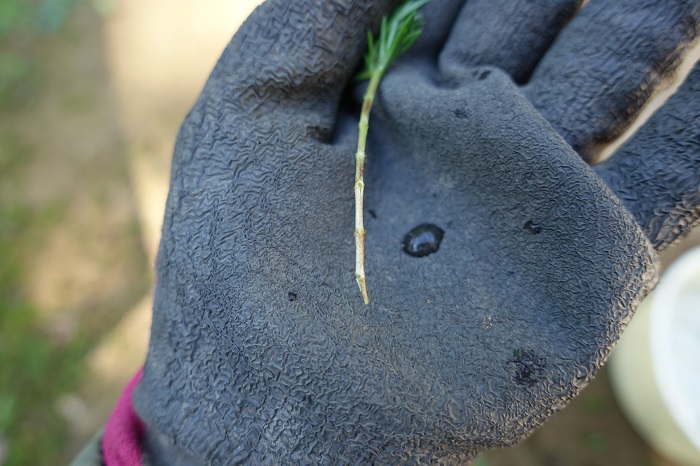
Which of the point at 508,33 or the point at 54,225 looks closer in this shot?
the point at 508,33

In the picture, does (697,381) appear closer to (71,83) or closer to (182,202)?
(182,202)

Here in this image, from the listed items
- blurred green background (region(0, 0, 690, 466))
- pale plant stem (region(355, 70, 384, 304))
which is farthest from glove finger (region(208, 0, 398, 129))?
blurred green background (region(0, 0, 690, 466))

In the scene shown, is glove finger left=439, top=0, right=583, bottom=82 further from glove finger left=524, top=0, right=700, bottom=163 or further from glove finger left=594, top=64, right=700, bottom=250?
glove finger left=594, top=64, right=700, bottom=250

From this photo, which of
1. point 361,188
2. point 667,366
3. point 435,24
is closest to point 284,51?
point 361,188

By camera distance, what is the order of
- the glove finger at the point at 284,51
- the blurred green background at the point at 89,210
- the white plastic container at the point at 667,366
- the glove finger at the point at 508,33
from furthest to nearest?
Result: 1. the blurred green background at the point at 89,210
2. the white plastic container at the point at 667,366
3. the glove finger at the point at 508,33
4. the glove finger at the point at 284,51

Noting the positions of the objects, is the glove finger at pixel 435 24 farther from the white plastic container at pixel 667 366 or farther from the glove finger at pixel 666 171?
the white plastic container at pixel 667 366

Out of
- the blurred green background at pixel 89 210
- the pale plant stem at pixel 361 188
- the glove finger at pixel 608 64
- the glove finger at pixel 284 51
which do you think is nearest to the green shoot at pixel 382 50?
the pale plant stem at pixel 361 188

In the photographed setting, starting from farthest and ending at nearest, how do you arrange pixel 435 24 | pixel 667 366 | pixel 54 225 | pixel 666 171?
1. pixel 54 225
2. pixel 667 366
3. pixel 435 24
4. pixel 666 171

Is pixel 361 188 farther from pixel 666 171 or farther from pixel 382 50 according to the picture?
pixel 666 171
